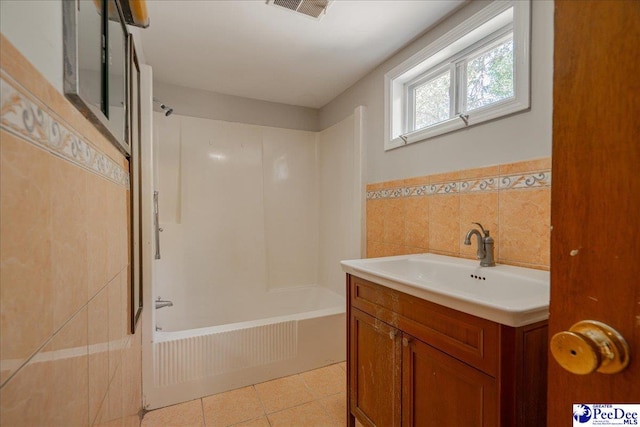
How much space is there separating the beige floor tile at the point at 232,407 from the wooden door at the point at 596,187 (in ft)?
5.51

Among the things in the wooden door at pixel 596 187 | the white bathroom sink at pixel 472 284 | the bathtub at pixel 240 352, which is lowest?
the bathtub at pixel 240 352

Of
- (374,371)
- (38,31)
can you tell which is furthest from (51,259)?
(374,371)

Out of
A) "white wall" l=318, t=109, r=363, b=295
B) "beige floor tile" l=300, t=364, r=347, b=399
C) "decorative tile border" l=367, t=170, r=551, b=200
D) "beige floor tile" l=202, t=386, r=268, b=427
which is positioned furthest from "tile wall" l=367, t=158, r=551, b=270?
"beige floor tile" l=202, t=386, r=268, b=427

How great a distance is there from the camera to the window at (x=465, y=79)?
4.34ft

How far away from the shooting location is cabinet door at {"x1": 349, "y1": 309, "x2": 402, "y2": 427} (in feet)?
3.84

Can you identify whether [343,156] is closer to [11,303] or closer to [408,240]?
[408,240]

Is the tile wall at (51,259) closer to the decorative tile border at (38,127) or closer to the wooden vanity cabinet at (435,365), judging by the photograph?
the decorative tile border at (38,127)

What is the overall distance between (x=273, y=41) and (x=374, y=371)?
2062 millimetres

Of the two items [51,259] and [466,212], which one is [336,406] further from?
[51,259]

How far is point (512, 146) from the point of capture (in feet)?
4.42

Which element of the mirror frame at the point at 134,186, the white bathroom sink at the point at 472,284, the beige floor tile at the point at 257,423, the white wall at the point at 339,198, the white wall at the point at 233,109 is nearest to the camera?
the white bathroom sink at the point at 472,284

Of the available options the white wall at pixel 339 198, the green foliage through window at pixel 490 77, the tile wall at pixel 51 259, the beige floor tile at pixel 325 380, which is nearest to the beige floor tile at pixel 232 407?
the beige floor tile at pixel 325 380

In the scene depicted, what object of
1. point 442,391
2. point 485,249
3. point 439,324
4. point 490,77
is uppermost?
point 490,77

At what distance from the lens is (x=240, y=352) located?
1897 millimetres
